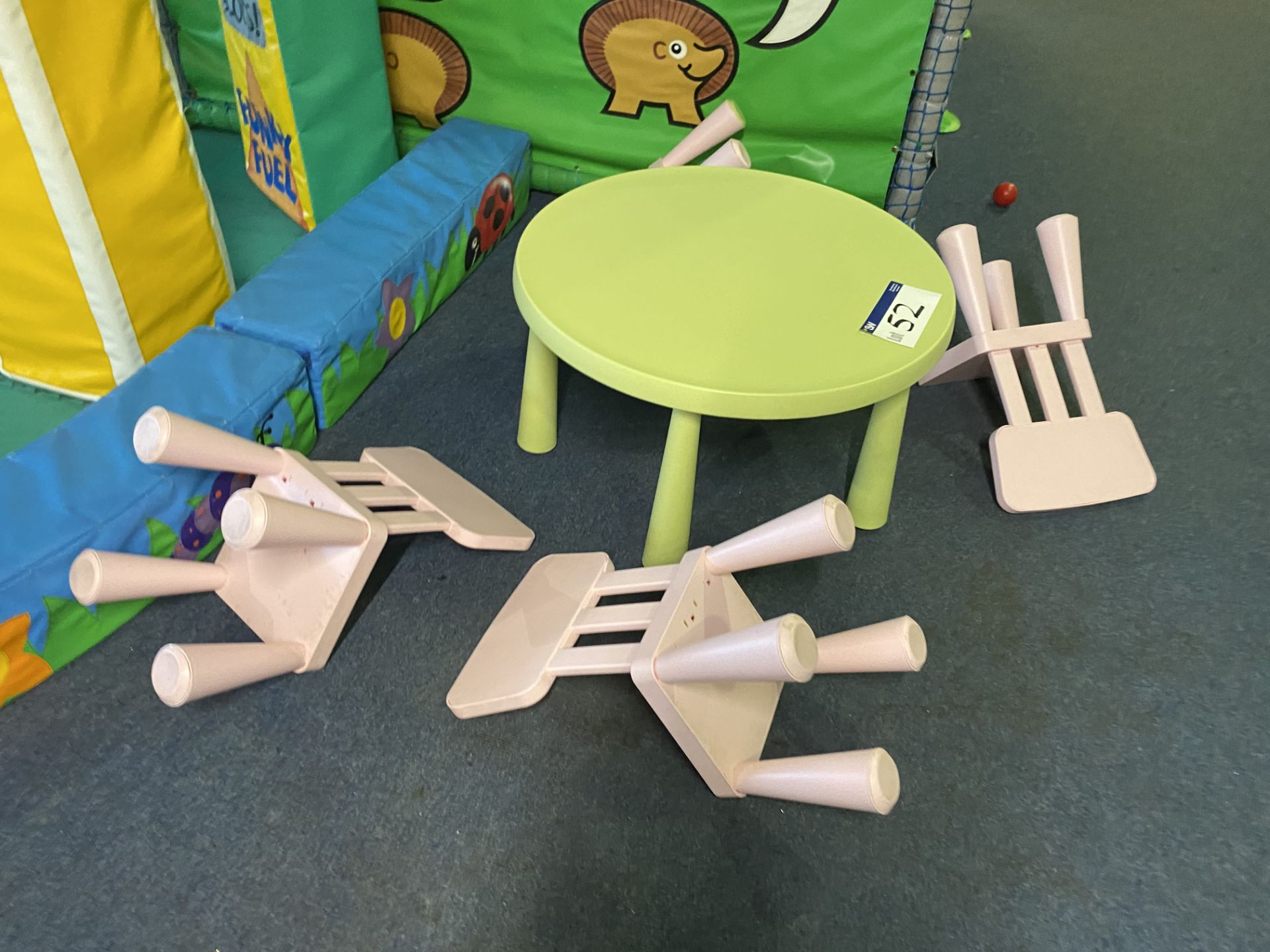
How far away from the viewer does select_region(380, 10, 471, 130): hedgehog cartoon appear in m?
1.66

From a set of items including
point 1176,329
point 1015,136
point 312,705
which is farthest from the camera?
point 1015,136

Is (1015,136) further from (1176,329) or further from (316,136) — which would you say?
(316,136)

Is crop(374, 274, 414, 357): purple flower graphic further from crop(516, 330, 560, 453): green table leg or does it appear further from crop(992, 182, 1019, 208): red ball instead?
crop(992, 182, 1019, 208): red ball

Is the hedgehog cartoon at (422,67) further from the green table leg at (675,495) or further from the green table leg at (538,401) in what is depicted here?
the green table leg at (675,495)

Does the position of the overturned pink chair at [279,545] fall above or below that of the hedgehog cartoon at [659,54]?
below

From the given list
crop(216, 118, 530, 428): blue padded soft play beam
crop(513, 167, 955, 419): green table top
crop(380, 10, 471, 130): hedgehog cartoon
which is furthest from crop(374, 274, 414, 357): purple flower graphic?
crop(380, 10, 471, 130): hedgehog cartoon

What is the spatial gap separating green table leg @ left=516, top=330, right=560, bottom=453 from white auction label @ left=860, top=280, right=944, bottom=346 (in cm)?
42

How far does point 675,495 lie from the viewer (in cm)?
109

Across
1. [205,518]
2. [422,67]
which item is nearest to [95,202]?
[205,518]

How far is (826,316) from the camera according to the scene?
3.52 ft

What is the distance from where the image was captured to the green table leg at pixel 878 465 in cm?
114

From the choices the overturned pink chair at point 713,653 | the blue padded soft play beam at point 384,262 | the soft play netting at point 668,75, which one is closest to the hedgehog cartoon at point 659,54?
the soft play netting at point 668,75

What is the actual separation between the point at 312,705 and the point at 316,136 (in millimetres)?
900

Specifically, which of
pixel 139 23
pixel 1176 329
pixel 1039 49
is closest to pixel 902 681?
pixel 1176 329
